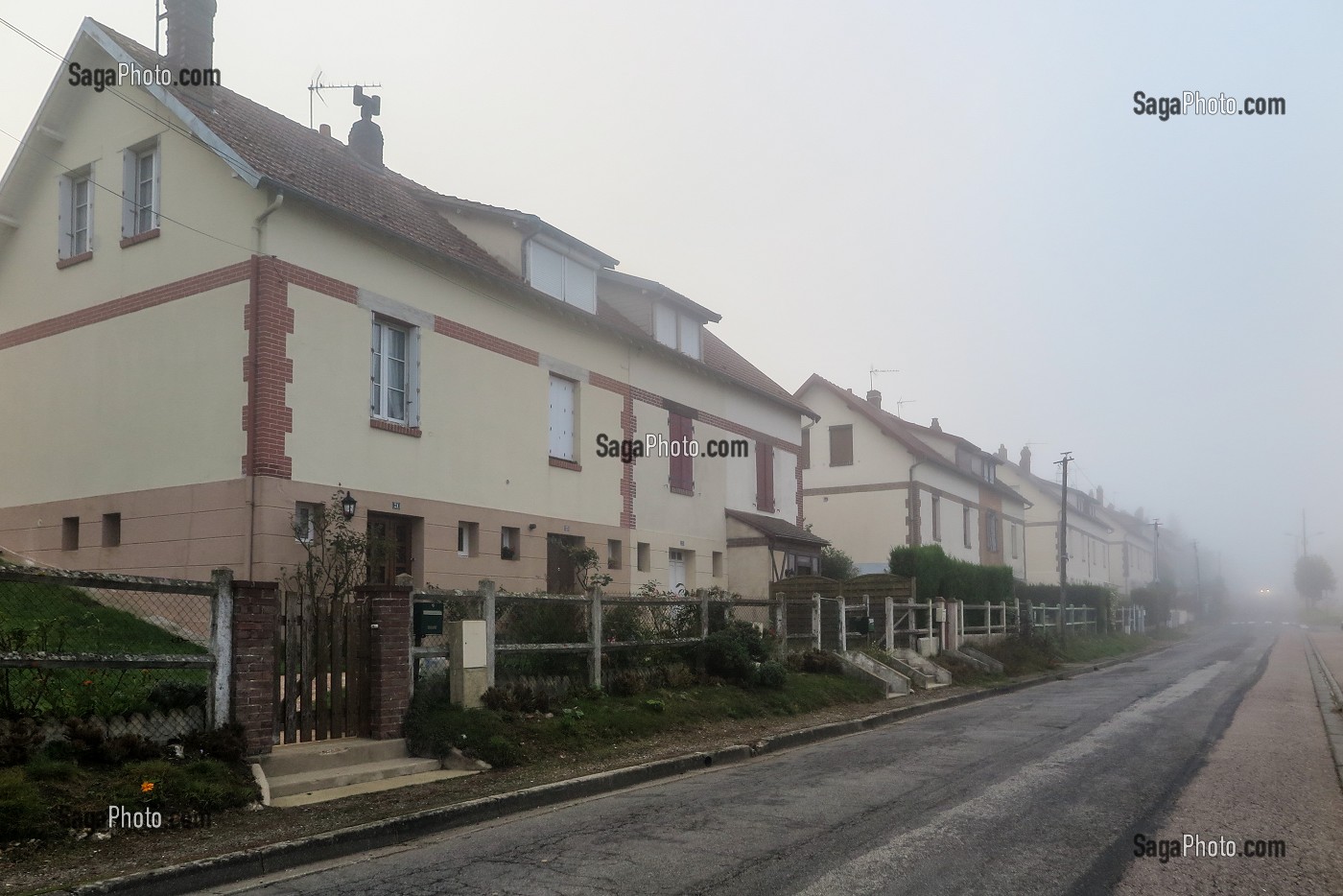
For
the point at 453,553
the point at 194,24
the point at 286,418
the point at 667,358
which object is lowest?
the point at 453,553

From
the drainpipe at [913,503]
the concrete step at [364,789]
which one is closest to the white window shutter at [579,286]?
the concrete step at [364,789]

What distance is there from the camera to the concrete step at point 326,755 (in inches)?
360

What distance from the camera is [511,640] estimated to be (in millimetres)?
12820

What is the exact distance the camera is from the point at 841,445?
40719mm

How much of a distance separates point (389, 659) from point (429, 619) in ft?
2.83

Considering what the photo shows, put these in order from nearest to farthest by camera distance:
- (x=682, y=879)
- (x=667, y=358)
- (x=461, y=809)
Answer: (x=682, y=879) → (x=461, y=809) → (x=667, y=358)

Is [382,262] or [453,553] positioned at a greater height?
[382,262]

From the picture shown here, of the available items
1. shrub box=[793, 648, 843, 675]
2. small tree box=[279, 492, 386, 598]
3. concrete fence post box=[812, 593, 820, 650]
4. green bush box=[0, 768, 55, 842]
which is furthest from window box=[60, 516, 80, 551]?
concrete fence post box=[812, 593, 820, 650]

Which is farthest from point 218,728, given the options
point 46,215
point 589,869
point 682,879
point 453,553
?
point 46,215

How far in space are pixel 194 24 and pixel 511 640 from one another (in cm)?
1186

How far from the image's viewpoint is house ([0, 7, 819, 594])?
48.0 feet

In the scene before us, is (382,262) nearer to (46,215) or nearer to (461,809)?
(46,215)

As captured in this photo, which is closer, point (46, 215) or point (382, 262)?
point (382, 262)

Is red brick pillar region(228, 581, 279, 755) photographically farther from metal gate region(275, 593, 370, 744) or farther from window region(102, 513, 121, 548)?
window region(102, 513, 121, 548)
